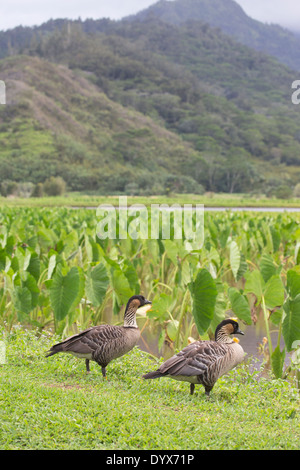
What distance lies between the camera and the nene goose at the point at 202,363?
2.93m

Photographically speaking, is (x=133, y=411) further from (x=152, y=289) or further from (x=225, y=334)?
(x=152, y=289)

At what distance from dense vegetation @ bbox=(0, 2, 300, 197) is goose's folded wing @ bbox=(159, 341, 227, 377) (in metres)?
36.7

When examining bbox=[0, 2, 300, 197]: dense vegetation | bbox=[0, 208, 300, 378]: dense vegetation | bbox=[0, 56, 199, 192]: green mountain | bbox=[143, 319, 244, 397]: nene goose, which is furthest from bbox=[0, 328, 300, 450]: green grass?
bbox=[0, 56, 199, 192]: green mountain

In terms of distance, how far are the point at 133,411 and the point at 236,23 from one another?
551 ft

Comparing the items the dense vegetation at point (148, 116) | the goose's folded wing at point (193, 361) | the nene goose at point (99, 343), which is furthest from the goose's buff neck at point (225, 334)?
the dense vegetation at point (148, 116)

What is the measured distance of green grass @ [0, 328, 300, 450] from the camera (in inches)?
104

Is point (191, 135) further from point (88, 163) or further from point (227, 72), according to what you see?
point (227, 72)

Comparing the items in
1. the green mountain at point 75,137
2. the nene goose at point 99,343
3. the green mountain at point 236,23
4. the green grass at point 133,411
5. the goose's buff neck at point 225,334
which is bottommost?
the green grass at point 133,411

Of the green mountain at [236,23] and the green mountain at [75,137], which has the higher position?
the green mountain at [236,23]

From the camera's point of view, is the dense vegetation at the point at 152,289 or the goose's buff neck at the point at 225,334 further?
the dense vegetation at the point at 152,289

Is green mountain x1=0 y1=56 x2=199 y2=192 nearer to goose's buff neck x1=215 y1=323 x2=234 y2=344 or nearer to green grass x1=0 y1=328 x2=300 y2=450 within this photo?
green grass x1=0 y1=328 x2=300 y2=450

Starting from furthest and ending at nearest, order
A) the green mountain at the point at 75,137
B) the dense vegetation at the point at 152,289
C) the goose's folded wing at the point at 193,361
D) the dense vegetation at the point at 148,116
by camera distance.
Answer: the dense vegetation at the point at 148,116 → the green mountain at the point at 75,137 → the dense vegetation at the point at 152,289 → the goose's folded wing at the point at 193,361

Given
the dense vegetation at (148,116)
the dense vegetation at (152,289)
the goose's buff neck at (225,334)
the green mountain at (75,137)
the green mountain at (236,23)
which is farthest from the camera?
the green mountain at (236,23)

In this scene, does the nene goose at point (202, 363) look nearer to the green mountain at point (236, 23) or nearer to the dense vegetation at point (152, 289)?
the dense vegetation at point (152, 289)
